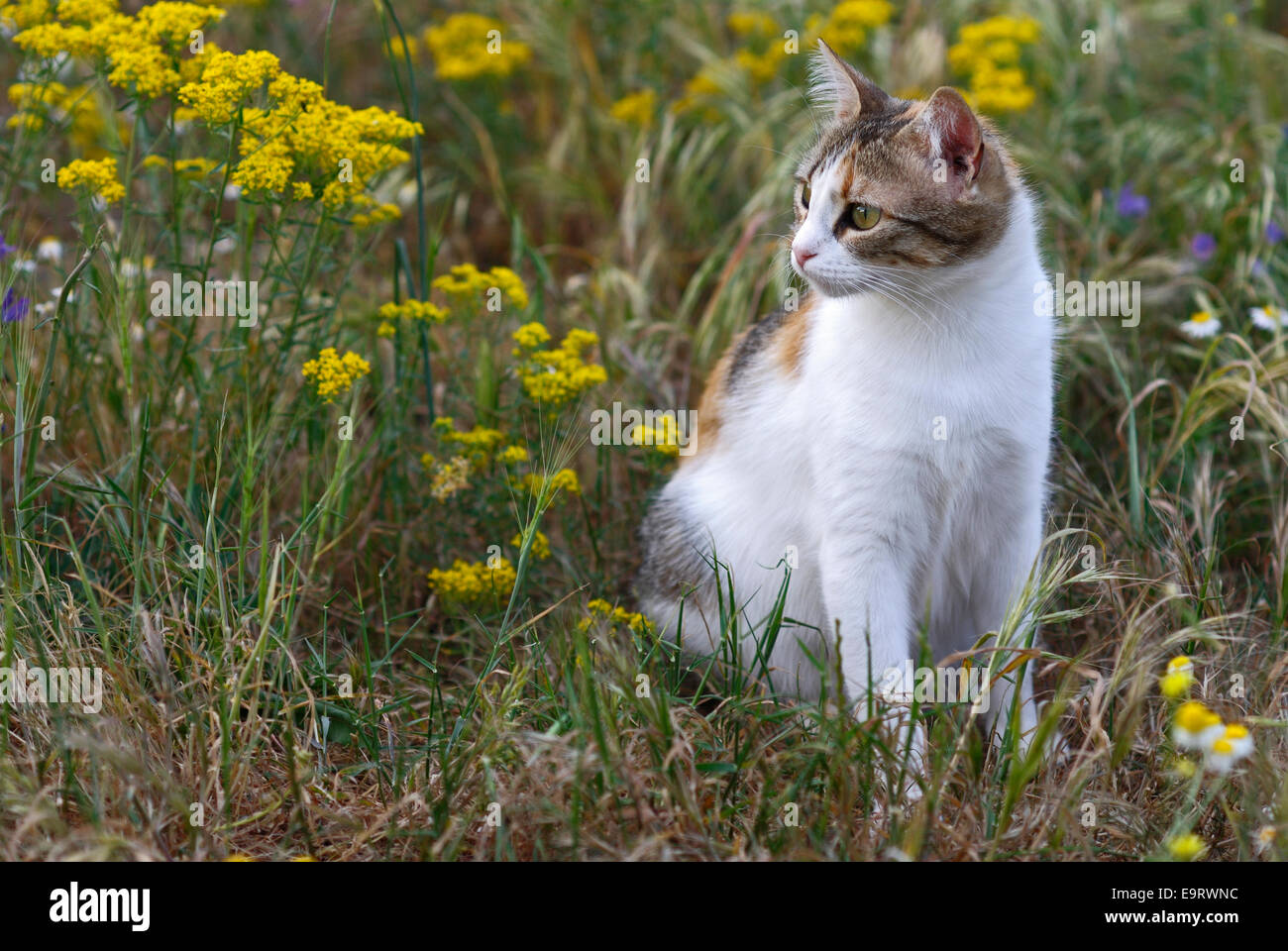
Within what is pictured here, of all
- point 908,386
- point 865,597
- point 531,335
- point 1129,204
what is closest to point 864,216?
point 908,386

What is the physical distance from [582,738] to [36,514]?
1.60 metres

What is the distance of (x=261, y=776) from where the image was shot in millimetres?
2875

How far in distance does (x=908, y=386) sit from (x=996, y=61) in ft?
9.11

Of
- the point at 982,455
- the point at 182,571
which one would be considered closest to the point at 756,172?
the point at 982,455

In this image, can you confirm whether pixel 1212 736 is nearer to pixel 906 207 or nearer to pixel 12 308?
pixel 906 207

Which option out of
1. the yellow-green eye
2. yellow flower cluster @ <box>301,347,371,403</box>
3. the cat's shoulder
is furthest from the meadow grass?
the yellow-green eye

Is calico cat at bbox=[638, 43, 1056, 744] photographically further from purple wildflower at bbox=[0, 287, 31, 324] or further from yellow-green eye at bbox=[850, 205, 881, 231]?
purple wildflower at bbox=[0, 287, 31, 324]

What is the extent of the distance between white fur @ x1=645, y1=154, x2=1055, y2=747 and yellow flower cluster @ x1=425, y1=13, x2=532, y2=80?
2862mm

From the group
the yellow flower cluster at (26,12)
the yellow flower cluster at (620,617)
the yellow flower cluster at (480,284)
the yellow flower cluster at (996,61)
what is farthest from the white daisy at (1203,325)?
the yellow flower cluster at (26,12)

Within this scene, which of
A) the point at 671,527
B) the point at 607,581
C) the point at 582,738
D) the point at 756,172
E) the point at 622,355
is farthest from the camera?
the point at 756,172

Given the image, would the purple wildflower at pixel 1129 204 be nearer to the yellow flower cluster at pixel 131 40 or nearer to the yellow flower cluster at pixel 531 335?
the yellow flower cluster at pixel 531 335

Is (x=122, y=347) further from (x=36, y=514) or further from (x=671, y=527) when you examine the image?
(x=671, y=527)

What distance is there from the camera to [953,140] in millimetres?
2883

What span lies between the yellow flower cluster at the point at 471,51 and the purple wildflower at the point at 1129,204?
272cm
